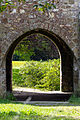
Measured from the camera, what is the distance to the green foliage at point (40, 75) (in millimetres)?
11969

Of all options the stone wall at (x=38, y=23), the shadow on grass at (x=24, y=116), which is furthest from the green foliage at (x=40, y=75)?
the shadow on grass at (x=24, y=116)

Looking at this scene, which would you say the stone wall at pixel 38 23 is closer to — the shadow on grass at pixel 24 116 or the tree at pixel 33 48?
the shadow on grass at pixel 24 116

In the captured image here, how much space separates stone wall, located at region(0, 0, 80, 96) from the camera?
7.35 metres

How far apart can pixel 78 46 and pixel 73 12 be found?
3.49 ft

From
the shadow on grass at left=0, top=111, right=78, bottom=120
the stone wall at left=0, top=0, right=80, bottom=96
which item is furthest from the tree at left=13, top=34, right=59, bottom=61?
the shadow on grass at left=0, top=111, right=78, bottom=120

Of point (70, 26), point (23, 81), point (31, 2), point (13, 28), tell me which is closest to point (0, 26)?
point (13, 28)

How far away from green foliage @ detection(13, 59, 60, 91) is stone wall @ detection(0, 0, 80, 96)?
181 inches

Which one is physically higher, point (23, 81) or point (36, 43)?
point (36, 43)

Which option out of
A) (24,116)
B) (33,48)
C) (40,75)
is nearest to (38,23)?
(24,116)

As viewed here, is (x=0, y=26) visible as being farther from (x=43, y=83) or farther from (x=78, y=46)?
(x=43, y=83)

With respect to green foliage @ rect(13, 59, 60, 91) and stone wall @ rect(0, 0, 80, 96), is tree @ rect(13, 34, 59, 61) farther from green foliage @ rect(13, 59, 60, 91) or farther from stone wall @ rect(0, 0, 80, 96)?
stone wall @ rect(0, 0, 80, 96)

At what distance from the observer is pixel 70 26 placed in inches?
294

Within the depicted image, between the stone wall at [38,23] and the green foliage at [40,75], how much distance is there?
15.1 ft

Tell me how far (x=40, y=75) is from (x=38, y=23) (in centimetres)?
610
